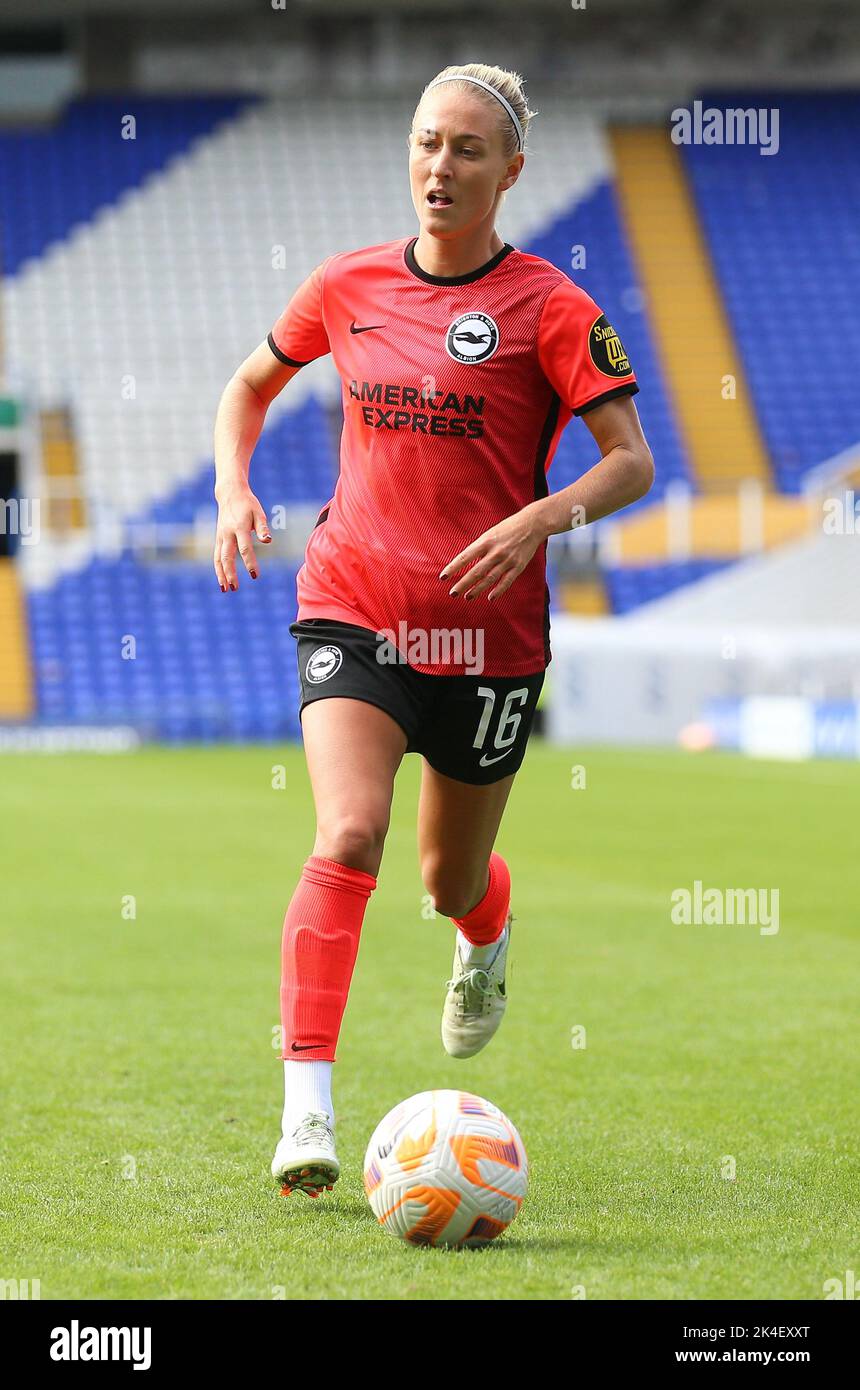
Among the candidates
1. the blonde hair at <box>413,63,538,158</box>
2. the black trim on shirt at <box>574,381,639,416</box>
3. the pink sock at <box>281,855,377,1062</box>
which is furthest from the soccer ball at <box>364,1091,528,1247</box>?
the blonde hair at <box>413,63,538,158</box>

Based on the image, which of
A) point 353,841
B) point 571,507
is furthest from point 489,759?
point 571,507

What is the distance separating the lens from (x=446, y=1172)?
3545 millimetres

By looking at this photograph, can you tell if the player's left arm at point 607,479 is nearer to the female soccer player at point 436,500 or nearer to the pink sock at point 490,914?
the female soccer player at point 436,500

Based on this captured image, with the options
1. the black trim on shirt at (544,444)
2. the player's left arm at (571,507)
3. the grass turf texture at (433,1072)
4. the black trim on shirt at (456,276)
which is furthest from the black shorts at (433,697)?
the grass turf texture at (433,1072)

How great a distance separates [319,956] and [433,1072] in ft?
5.68

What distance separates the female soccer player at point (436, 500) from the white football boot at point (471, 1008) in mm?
783

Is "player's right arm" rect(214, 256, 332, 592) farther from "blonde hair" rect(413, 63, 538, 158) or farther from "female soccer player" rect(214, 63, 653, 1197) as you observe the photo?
"blonde hair" rect(413, 63, 538, 158)

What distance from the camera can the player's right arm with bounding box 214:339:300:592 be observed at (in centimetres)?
420

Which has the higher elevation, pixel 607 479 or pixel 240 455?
pixel 240 455

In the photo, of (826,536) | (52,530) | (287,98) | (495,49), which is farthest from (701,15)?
(52,530)

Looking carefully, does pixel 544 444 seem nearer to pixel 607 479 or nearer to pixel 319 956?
pixel 607 479

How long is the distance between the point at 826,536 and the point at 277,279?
10.9 metres

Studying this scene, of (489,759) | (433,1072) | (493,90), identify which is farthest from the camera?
(433,1072)

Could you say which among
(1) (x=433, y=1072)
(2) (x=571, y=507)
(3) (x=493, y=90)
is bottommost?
(1) (x=433, y=1072)
